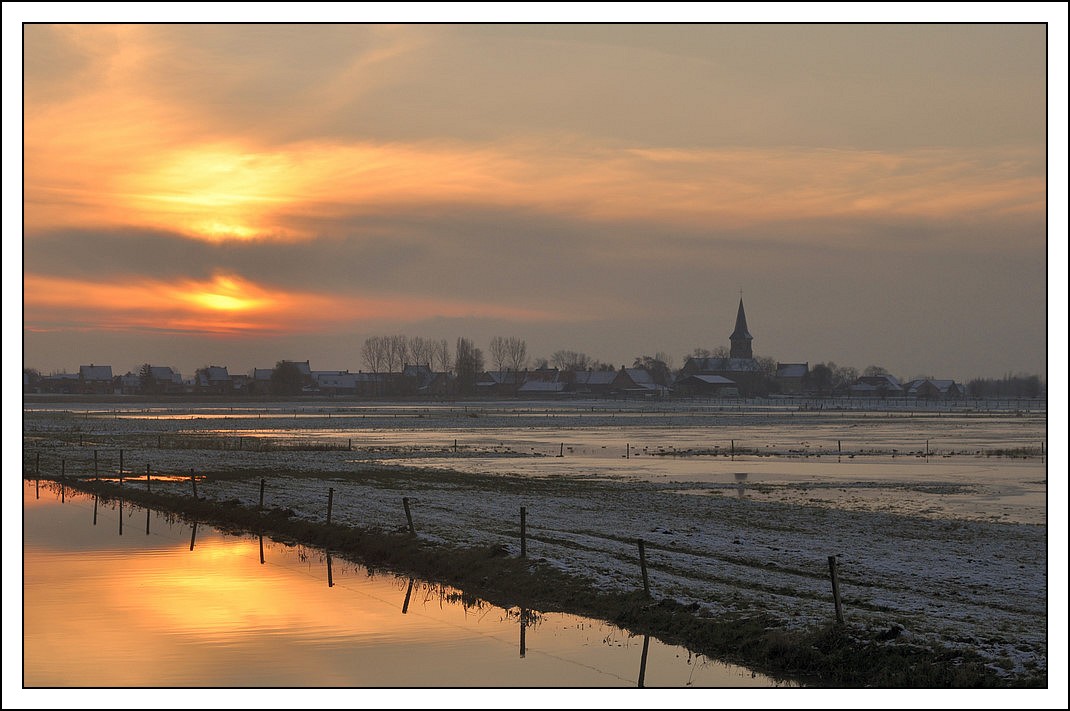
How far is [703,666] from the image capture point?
19.1 metres

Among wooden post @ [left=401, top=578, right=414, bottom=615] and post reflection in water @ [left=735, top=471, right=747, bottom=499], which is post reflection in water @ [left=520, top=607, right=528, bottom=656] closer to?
wooden post @ [left=401, top=578, right=414, bottom=615]

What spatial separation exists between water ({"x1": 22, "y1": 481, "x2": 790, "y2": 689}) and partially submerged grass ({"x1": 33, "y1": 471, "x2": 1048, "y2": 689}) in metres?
0.57

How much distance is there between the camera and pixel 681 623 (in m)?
21.3

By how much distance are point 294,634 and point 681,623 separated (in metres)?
7.48

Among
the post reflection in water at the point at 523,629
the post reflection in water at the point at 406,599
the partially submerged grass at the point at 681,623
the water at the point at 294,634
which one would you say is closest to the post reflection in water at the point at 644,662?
the water at the point at 294,634

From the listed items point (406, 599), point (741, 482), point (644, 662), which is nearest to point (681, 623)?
point (644, 662)

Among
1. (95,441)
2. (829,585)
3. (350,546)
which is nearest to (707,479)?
(350,546)

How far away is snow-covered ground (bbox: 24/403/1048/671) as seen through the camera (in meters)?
23.5

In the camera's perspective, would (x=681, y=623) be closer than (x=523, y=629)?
Yes

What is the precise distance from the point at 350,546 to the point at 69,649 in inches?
495

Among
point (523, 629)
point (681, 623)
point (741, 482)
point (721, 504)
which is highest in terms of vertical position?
point (681, 623)

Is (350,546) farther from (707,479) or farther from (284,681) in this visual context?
(707,479)

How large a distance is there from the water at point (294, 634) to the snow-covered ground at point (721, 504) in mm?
2970

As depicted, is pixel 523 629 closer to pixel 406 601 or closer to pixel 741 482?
pixel 406 601
